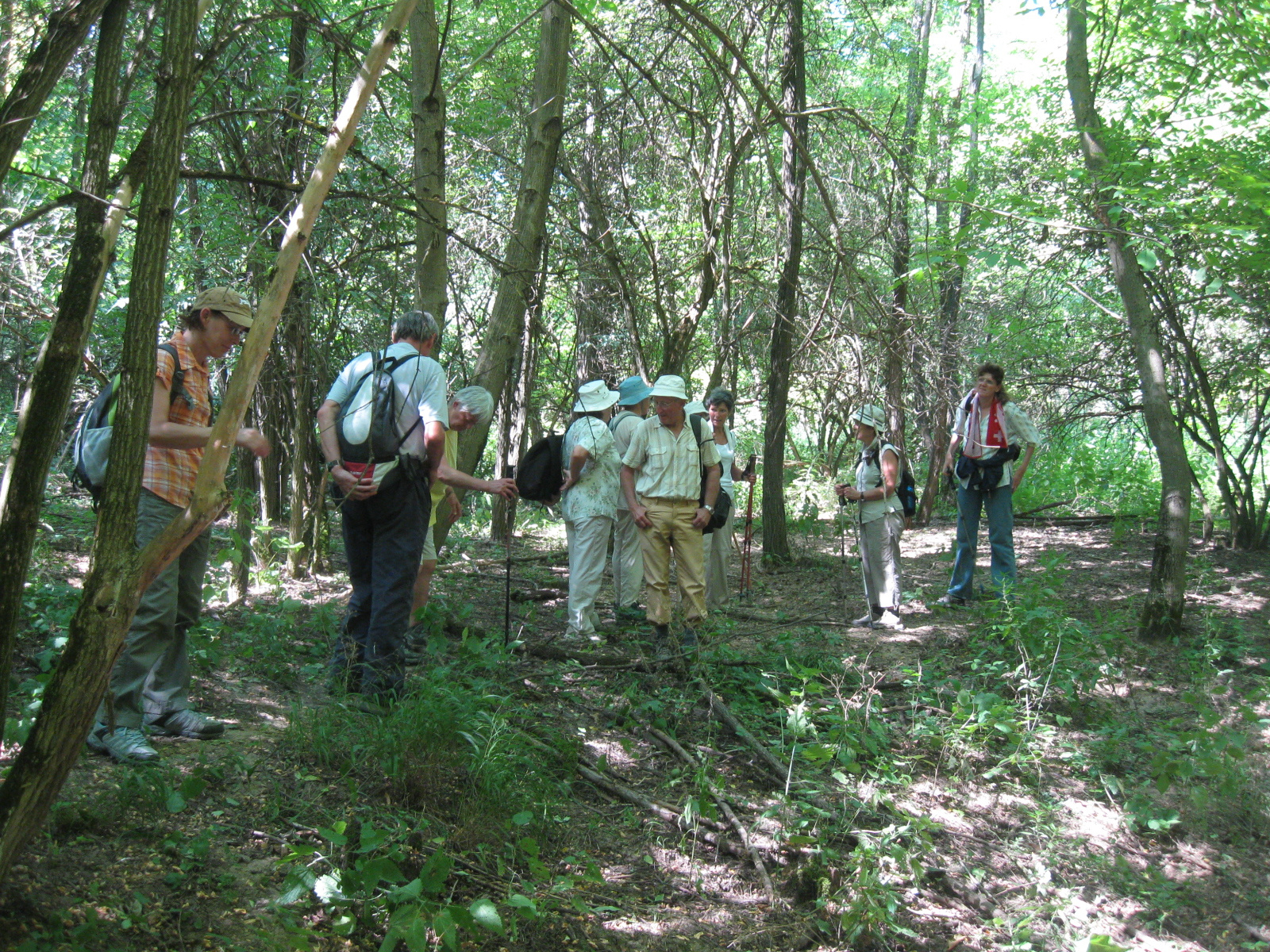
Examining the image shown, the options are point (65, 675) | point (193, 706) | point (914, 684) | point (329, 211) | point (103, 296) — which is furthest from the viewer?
point (103, 296)

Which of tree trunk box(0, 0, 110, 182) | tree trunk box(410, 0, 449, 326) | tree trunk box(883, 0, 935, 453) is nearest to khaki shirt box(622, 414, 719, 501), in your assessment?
tree trunk box(883, 0, 935, 453)

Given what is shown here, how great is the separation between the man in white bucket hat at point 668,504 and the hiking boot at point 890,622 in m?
1.89

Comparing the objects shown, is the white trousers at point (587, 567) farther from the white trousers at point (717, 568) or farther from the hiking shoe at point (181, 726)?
the hiking shoe at point (181, 726)

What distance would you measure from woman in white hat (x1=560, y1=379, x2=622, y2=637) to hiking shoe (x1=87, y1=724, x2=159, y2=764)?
10.9ft

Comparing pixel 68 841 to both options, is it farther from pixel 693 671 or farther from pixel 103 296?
pixel 103 296

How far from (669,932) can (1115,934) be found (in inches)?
74.7

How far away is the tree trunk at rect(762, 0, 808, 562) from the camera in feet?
27.9

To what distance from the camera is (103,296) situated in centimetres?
693

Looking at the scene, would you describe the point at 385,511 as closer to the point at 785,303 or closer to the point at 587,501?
the point at 587,501

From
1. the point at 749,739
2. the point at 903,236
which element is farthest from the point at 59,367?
the point at 903,236

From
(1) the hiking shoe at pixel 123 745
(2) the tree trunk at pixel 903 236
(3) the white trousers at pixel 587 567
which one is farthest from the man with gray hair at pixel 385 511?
(2) the tree trunk at pixel 903 236

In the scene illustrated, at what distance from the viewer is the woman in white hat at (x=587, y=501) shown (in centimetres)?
654

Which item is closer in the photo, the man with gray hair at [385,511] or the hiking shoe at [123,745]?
the hiking shoe at [123,745]

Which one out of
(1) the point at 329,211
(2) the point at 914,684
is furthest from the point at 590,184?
(2) the point at 914,684
